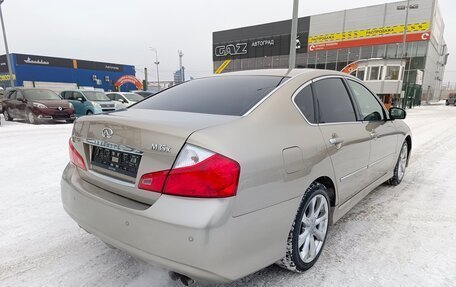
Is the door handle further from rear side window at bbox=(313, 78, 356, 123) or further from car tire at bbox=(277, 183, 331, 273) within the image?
car tire at bbox=(277, 183, 331, 273)

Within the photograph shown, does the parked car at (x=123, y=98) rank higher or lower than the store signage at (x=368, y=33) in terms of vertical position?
lower

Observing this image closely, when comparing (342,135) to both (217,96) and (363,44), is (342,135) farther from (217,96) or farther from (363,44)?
(363,44)

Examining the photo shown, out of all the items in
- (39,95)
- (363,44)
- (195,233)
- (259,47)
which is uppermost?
(259,47)

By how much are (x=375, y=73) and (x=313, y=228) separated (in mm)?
26967

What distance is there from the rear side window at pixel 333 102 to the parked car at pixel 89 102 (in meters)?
12.6

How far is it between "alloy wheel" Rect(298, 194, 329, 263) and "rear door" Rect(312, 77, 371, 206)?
0.95 ft

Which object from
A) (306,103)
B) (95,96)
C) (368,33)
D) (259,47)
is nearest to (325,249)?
(306,103)

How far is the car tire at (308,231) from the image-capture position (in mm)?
2184

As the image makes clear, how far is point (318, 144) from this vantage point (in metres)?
2.33

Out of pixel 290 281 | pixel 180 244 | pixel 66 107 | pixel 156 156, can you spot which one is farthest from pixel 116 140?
pixel 66 107

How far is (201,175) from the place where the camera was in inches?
64.8

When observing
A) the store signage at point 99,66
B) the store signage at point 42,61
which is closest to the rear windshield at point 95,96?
the store signage at point 42,61

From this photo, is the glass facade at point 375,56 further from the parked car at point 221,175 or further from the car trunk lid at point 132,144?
the car trunk lid at point 132,144

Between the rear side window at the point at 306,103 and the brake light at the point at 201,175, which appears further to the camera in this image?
the rear side window at the point at 306,103
